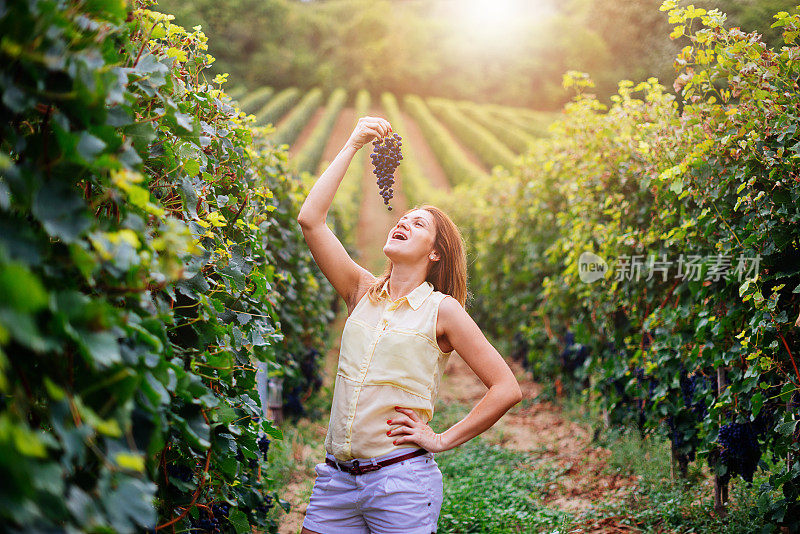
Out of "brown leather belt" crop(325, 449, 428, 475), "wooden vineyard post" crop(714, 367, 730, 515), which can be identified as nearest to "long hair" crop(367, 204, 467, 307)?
"brown leather belt" crop(325, 449, 428, 475)

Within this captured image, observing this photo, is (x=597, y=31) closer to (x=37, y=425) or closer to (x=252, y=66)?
(x=252, y=66)

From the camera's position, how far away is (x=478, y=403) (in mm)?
1837

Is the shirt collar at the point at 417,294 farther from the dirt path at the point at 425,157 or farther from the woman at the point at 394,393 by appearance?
the dirt path at the point at 425,157

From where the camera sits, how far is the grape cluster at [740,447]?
2762 mm

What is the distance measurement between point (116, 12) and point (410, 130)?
34247 mm

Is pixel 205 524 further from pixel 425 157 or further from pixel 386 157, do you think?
pixel 425 157

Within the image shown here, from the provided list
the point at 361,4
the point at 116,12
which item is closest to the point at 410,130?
the point at 361,4

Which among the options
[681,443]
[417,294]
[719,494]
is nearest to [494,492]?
[681,443]

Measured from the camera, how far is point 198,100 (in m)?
1.82

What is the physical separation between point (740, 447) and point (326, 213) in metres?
2.19

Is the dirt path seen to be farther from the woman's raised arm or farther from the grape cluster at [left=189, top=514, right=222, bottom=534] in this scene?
the grape cluster at [left=189, top=514, right=222, bottom=534]

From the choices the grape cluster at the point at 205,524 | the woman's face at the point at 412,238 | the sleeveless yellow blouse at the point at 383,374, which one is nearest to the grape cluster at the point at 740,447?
the sleeveless yellow blouse at the point at 383,374

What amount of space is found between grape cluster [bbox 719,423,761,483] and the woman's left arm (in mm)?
1514

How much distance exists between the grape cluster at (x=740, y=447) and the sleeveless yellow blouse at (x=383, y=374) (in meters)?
1.66
